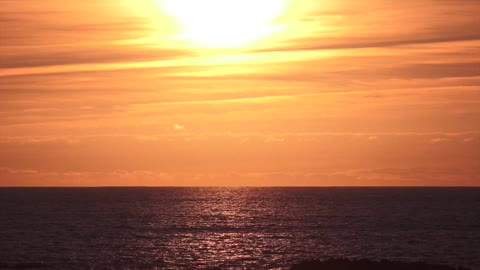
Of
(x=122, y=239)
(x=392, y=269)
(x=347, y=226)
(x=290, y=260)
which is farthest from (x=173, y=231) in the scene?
(x=392, y=269)

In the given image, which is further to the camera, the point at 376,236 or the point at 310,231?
the point at 310,231

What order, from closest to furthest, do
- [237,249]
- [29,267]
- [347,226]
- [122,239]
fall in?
[29,267] < [237,249] < [122,239] < [347,226]

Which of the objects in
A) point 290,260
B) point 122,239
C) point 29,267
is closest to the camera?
point 29,267

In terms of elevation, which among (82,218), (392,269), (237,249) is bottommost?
(392,269)

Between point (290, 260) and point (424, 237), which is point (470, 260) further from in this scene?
point (424, 237)

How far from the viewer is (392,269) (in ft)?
198

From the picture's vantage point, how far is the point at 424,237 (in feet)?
370

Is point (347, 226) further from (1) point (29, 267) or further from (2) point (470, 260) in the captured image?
(1) point (29, 267)

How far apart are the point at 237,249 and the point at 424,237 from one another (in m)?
29.0

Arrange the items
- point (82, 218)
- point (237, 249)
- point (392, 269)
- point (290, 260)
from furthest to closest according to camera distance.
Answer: point (82, 218) → point (237, 249) → point (290, 260) → point (392, 269)

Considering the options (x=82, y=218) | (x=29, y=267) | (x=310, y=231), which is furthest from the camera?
(x=82, y=218)

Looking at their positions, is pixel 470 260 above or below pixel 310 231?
below

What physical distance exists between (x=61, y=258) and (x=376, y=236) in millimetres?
45305

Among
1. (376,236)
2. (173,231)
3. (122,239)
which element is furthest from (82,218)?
(376,236)
